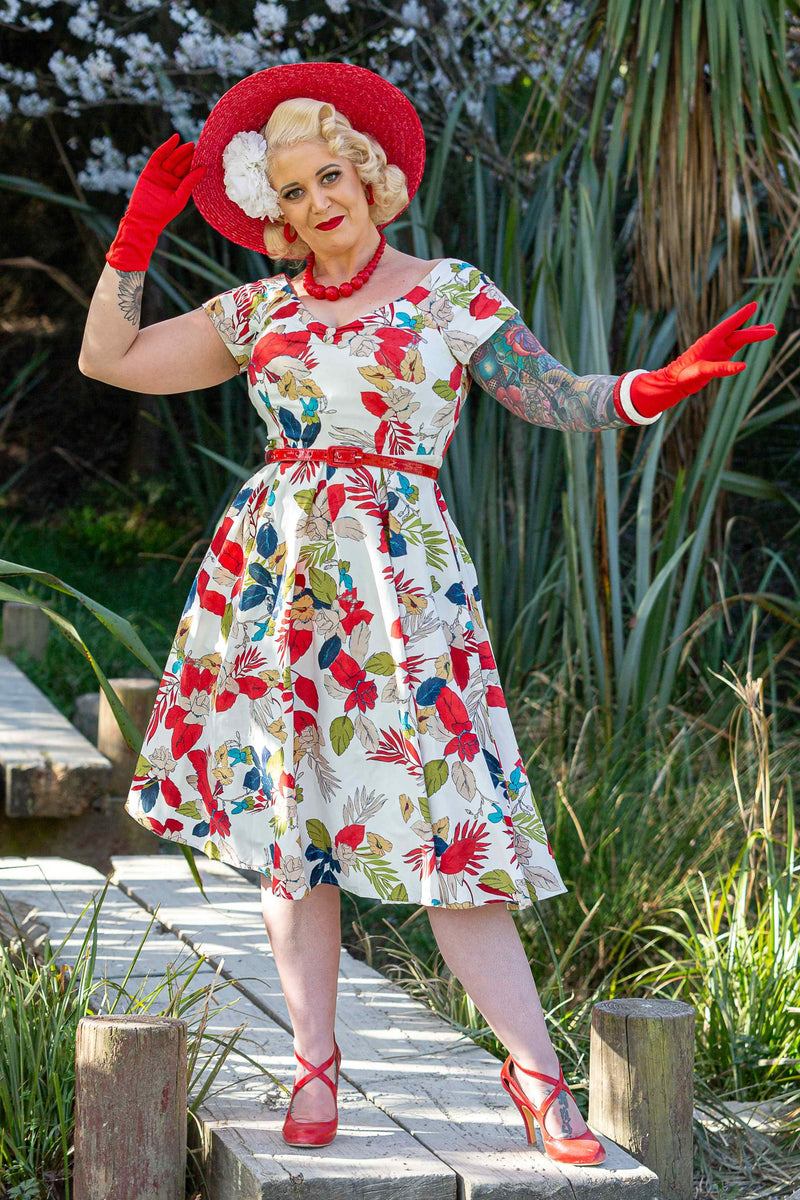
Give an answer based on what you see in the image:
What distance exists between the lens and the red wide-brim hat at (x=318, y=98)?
1.82m

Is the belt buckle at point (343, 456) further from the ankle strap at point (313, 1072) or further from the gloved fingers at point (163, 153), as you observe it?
the ankle strap at point (313, 1072)

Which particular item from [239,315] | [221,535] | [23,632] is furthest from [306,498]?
[23,632]

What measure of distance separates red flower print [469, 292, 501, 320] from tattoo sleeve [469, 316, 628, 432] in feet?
0.09

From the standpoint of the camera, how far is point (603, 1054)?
179 centimetres

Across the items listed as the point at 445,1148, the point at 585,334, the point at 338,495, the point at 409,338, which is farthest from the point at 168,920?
the point at 585,334

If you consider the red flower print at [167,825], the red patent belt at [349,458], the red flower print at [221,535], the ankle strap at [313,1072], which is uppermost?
the red patent belt at [349,458]

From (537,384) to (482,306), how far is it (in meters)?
0.13

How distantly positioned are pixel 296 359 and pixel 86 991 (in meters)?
0.92

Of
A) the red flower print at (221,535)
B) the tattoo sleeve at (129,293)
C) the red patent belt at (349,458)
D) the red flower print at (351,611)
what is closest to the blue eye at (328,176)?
the tattoo sleeve at (129,293)

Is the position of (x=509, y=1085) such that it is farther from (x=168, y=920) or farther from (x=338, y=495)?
(x=168, y=920)

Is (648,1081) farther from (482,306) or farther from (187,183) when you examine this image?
(187,183)

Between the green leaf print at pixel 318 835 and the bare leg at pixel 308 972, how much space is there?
0.18ft

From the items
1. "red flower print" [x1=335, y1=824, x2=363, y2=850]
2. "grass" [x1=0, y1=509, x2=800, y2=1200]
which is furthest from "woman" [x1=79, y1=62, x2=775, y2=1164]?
"grass" [x1=0, y1=509, x2=800, y2=1200]

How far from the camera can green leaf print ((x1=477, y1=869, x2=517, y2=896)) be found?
1641 millimetres
